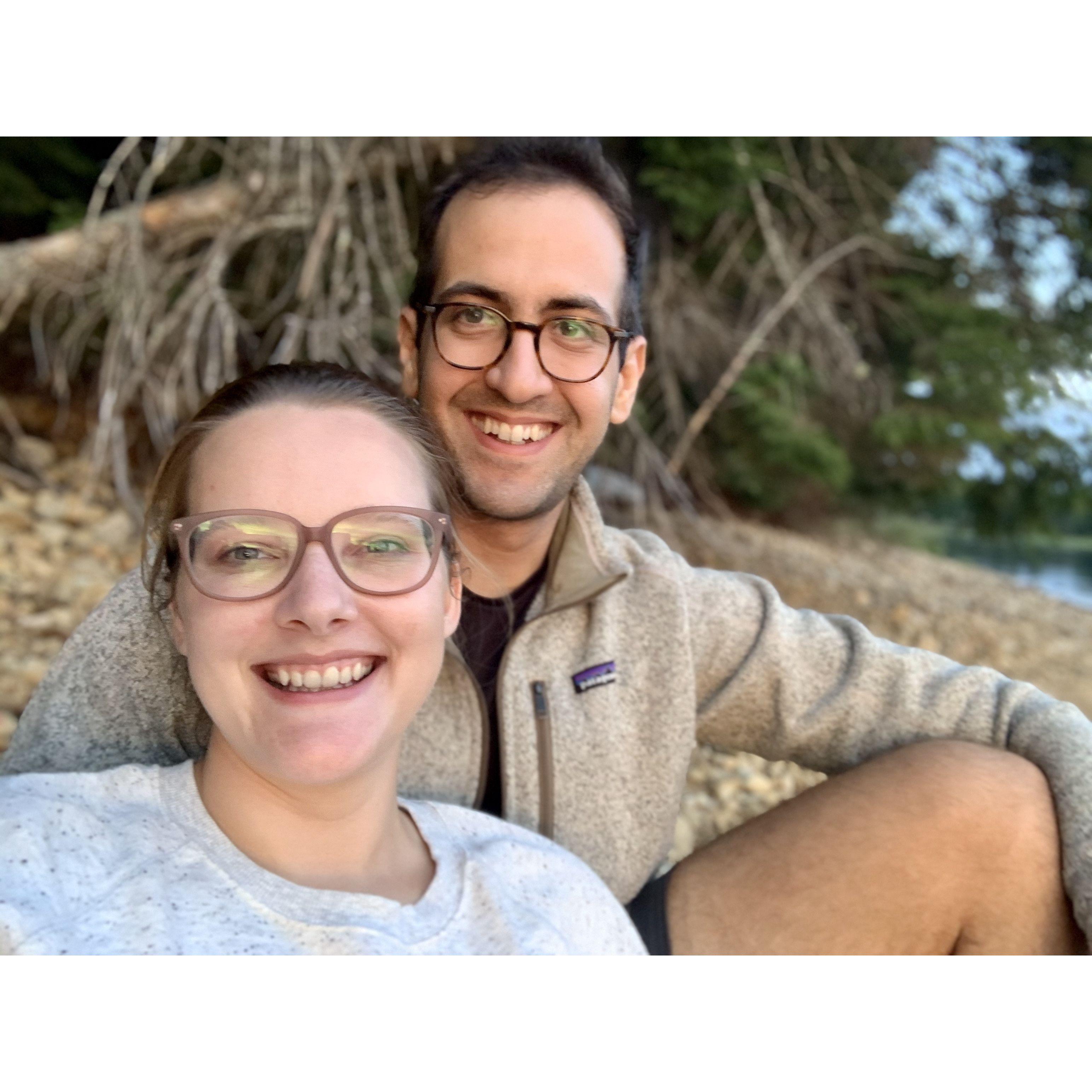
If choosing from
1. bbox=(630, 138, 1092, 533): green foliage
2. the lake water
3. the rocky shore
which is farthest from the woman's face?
the lake water

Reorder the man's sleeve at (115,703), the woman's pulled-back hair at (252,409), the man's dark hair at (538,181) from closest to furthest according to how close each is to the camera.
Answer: the woman's pulled-back hair at (252,409) → the man's sleeve at (115,703) → the man's dark hair at (538,181)

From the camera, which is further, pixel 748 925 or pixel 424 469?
pixel 748 925

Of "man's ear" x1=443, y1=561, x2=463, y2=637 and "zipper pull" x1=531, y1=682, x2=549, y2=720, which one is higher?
"man's ear" x1=443, y1=561, x2=463, y2=637

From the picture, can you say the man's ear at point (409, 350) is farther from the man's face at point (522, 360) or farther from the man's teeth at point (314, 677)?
the man's teeth at point (314, 677)

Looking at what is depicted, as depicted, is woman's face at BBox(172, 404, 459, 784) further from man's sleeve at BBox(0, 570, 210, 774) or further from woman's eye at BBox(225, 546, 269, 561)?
man's sleeve at BBox(0, 570, 210, 774)

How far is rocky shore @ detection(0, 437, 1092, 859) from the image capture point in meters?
3.25

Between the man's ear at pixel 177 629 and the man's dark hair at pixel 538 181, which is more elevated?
the man's dark hair at pixel 538 181

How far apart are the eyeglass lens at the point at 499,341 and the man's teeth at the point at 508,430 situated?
9 cm

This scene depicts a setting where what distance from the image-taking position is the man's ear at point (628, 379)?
181 centimetres

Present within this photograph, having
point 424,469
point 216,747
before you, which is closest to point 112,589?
point 216,747

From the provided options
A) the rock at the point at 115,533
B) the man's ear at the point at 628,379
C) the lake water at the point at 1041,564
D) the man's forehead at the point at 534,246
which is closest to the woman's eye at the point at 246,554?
the man's forehead at the point at 534,246
